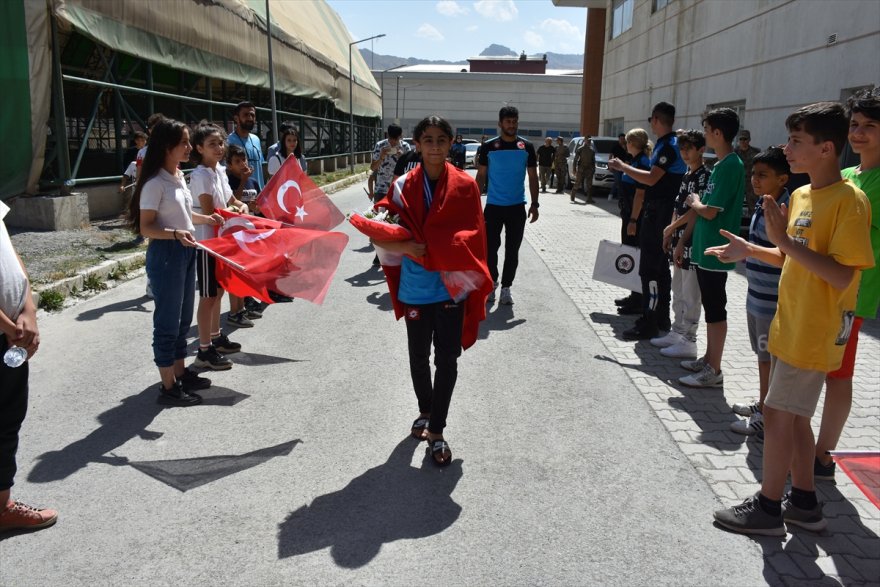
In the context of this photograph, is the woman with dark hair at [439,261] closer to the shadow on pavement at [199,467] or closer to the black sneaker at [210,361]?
the shadow on pavement at [199,467]

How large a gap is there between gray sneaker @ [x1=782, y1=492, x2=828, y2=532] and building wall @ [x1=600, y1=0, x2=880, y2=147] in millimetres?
11149

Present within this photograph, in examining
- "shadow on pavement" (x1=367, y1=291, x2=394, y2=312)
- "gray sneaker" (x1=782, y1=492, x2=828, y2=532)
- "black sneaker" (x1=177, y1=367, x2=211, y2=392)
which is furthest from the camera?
"shadow on pavement" (x1=367, y1=291, x2=394, y2=312)

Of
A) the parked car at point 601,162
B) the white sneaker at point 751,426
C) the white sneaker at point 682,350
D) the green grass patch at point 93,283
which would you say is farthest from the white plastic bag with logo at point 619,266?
the parked car at point 601,162

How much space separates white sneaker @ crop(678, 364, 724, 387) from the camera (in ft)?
18.3

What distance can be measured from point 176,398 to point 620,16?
32818mm

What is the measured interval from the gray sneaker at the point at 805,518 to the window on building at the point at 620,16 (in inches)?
1198

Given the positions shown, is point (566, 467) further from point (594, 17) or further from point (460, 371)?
point (594, 17)

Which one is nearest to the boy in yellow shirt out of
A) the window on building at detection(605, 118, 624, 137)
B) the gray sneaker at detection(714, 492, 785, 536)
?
the gray sneaker at detection(714, 492, 785, 536)

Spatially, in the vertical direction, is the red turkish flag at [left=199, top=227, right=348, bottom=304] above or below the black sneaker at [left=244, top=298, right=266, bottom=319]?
above

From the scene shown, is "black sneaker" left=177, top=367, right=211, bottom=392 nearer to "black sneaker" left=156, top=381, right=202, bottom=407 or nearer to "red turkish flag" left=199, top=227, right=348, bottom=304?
"black sneaker" left=156, top=381, right=202, bottom=407

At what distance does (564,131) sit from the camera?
74625mm

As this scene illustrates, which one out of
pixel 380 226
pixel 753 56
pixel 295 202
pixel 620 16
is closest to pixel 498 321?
pixel 295 202

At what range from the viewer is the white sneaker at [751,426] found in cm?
464

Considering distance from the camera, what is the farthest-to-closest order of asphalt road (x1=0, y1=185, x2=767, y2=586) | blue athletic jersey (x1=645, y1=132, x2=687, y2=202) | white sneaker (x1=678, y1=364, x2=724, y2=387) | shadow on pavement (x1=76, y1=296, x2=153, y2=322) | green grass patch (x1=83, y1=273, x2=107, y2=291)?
green grass patch (x1=83, y1=273, x2=107, y2=291)
shadow on pavement (x1=76, y1=296, x2=153, y2=322)
blue athletic jersey (x1=645, y1=132, x2=687, y2=202)
white sneaker (x1=678, y1=364, x2=724, y2=387)
asphalt road (x1=0, y1=185, x2=767, y2=586)
